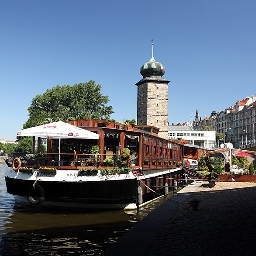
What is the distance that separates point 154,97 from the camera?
75.2m

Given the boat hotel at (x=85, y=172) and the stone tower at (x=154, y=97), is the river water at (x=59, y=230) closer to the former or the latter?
the boat hotel at (x=85, y=172)

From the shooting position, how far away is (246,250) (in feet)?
23.2

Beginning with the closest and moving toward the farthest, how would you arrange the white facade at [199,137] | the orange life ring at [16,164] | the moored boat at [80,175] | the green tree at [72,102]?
the moored boat at [80,175] → the orange life ring at [16,164] → the green tree at [72,102] → the white facade at [199,137]

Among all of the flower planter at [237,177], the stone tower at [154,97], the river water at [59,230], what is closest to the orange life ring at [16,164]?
the river water at [59,230]

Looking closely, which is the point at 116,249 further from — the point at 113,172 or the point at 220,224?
the point at 113,172

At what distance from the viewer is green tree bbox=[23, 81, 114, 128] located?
7262cm

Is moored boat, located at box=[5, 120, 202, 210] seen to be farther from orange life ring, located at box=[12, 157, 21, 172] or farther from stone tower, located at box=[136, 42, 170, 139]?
stone tower, located at box=[136, 42, 170, 139]

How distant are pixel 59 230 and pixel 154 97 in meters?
63.9

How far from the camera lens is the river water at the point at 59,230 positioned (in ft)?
33.2

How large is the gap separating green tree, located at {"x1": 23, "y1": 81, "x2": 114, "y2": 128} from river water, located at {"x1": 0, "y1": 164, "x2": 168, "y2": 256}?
55055mm

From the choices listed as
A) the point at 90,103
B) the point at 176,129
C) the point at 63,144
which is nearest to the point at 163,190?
the point at 63,144

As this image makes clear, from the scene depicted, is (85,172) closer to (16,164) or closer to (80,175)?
(80,175)

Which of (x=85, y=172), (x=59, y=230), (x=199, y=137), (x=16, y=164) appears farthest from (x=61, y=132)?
(x=199, y=137)

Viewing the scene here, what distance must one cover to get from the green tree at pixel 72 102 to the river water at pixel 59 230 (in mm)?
55055
